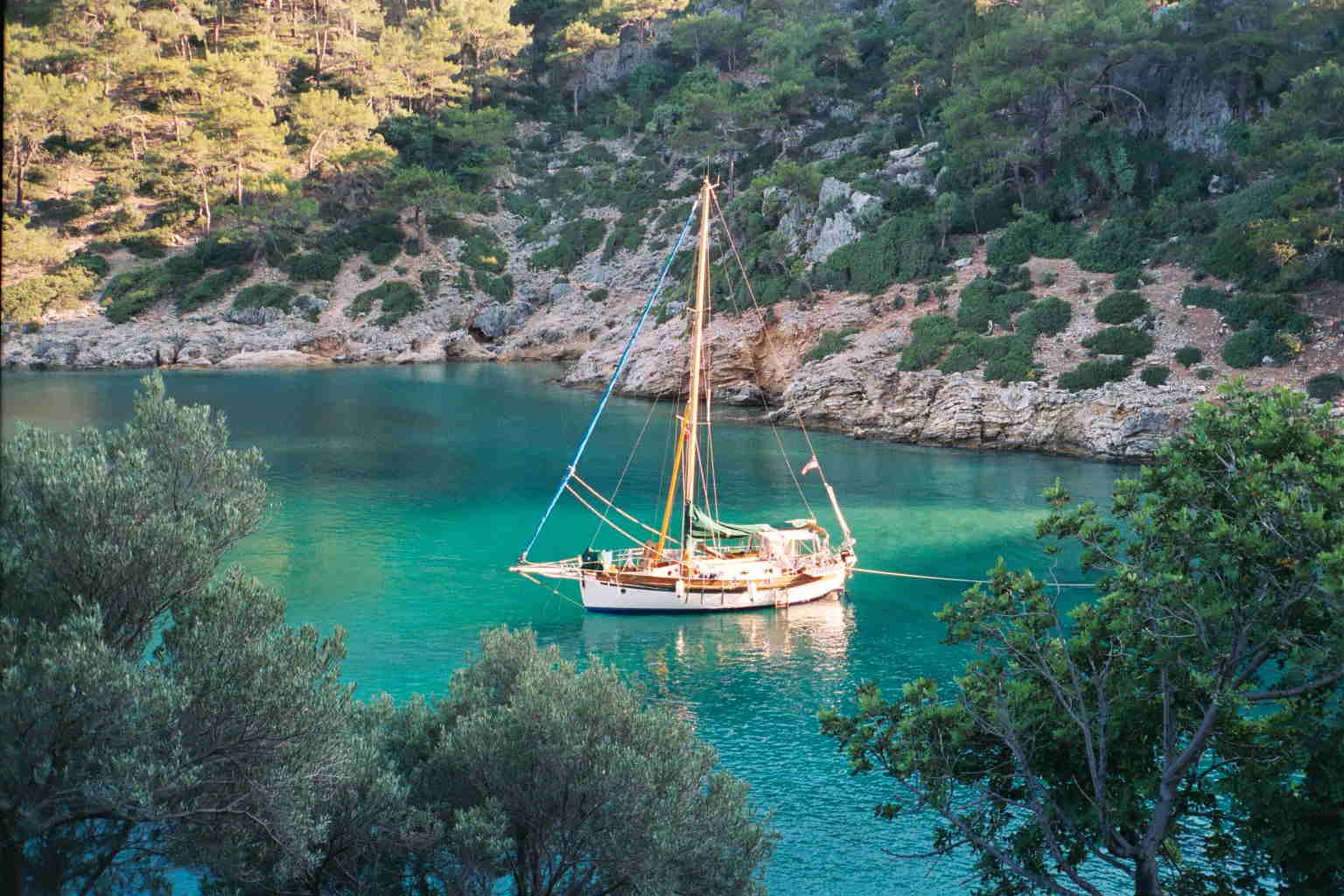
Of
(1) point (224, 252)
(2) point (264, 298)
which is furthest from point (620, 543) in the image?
(1) point (224, 252)

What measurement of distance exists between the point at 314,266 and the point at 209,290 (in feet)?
26.5

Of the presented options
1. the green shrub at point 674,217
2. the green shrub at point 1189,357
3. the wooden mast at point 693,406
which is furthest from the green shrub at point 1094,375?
the green shrub at point 674,217

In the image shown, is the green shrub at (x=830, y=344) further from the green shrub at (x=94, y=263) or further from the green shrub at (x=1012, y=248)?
the green shrub at (x=94, y=263)

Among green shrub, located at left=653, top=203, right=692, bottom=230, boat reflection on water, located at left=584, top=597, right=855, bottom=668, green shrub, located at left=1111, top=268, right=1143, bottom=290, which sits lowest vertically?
boat reflection on water, located at left=584, top=597, right=855, bottom=668

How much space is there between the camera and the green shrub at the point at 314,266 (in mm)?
77938

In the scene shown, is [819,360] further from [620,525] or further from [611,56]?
[611,56]

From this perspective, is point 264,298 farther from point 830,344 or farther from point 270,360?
point 830,344

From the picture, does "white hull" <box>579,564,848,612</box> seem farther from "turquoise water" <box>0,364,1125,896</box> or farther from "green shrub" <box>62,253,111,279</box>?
A: "green shrub" <box>62,253,111,279</box>

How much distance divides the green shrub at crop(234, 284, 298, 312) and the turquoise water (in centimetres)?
2067

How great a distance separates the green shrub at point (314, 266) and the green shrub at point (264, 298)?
227 centimetres

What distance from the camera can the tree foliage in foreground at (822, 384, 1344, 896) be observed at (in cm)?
912

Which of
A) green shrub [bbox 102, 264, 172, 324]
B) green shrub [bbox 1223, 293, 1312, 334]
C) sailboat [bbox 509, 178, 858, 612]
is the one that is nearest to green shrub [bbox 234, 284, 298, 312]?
green shrub [bbox 102, 264, 172, 324]

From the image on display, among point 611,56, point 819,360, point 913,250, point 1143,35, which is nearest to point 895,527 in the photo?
point 819,360

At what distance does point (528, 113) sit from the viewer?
3878 inches
